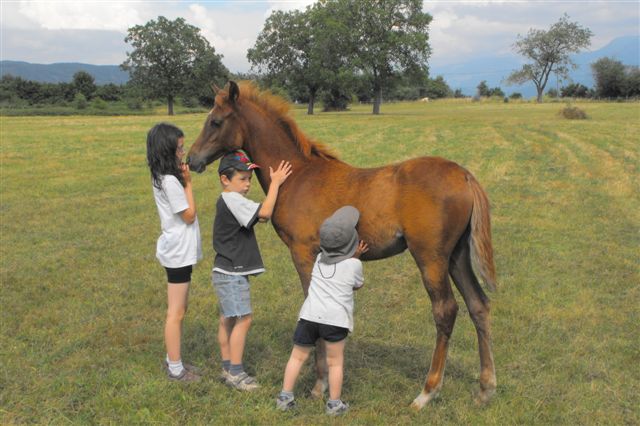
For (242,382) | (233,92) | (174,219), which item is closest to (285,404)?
(242,382)

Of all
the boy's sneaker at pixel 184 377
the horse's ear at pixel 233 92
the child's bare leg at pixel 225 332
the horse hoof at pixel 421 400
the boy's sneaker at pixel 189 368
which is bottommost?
the boy's sneaker at pixel 189 368

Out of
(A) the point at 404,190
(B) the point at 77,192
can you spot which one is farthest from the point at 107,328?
(B) the point at 77,192

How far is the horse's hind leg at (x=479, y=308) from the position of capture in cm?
414

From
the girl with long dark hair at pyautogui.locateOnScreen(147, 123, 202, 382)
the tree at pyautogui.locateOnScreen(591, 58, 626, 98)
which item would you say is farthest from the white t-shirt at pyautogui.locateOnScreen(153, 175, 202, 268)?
the tree at pyautogui.locateOnScreen(591, 58, 626, 98)

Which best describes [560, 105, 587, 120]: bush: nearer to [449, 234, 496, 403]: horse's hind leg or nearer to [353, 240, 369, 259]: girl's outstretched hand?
[449, 234, 496, 403]: horse's hind leg

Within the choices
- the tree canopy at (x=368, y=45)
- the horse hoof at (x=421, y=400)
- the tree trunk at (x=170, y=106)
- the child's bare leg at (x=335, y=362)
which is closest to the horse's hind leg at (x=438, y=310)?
the horse hoof at (x=421, y=400)

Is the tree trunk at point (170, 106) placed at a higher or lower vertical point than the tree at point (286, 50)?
lower

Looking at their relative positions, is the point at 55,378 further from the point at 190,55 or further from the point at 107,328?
the point at 190,55

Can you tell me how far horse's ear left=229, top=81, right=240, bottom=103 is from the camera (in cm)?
415

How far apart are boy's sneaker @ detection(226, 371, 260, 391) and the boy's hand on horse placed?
1700 mm

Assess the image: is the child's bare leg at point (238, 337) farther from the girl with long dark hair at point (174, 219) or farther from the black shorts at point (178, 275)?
the black shorts at point (178, 275)

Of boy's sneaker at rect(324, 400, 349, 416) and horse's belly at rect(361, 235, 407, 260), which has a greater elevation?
horse's belly at rect(361, 235, 407, 260)

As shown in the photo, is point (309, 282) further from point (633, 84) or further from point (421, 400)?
point (633, 84)

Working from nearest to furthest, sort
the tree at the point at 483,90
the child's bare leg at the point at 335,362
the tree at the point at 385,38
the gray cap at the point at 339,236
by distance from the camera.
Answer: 1. the gray cap at the point at 339,236
2. the child's bare leg at the point at 335,362
3. the tree at the point at 385,38
4. the tree at the point at 483,90
